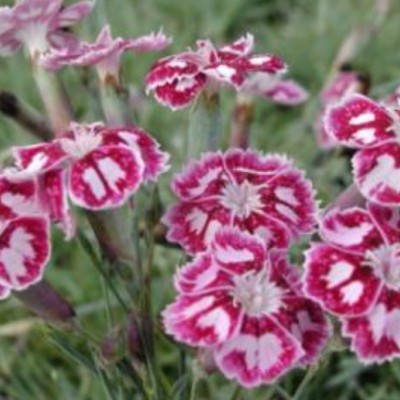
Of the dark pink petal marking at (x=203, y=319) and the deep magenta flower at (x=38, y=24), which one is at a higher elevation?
the deep magenta flower at (x=38, y=24)

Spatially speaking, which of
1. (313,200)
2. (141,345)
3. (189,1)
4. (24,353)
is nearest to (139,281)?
(141,345)

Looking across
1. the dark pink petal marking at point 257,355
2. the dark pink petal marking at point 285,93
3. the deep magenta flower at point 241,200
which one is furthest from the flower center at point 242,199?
the dark pink petal marking at point 285,93

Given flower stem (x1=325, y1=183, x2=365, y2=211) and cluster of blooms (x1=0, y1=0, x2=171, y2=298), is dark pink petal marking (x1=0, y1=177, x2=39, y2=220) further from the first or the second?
flower stem (x1=325, y1=183, x2=365, y2=211)

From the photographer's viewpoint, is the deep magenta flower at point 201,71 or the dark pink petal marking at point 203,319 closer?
the dark pink petal marking at point 203,319

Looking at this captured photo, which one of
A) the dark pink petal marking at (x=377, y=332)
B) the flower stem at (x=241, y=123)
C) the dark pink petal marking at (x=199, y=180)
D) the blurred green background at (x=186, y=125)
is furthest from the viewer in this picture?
the blurred green background at (x=186, y=125)

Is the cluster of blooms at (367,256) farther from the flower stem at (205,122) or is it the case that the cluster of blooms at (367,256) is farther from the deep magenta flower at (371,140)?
the flower stem at (205,122)
